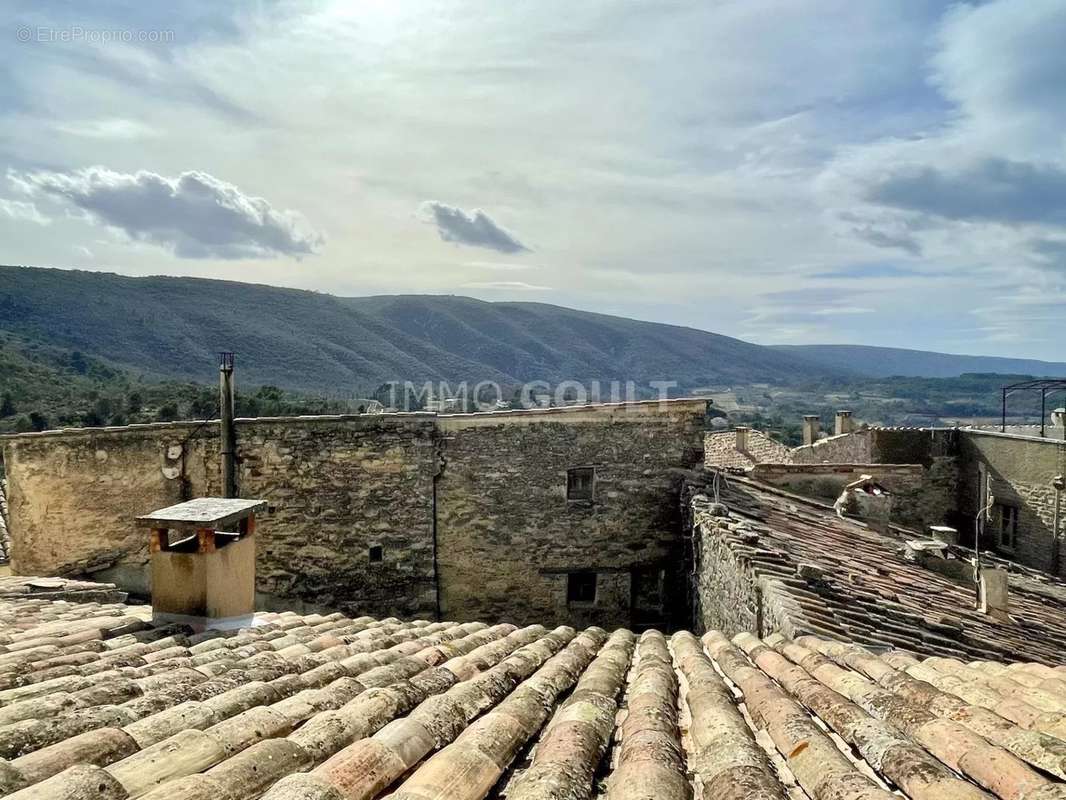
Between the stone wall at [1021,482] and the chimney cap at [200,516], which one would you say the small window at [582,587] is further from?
the stone wall at [1021,482]

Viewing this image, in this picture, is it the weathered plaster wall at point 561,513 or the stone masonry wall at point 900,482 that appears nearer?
the weathered plaster wall at point 561,513

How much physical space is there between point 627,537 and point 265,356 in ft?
220

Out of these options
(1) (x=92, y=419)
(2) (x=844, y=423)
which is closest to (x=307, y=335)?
(1) (x=92, y=419)

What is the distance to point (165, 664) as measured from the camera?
4.48 m

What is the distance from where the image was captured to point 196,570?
6098mm

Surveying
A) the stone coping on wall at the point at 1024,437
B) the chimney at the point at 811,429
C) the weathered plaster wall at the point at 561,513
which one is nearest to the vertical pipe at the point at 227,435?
the weathered plaster wall at the point at 561,513

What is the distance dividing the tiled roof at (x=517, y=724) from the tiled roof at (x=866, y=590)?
4.88 feet

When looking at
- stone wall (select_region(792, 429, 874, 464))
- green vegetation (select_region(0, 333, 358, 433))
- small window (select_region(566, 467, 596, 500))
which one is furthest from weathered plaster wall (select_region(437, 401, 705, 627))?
green vegetation (select_region(0, 333, 358, 433))

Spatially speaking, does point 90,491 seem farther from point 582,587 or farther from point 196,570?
point 582,587

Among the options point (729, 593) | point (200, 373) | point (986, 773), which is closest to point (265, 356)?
point (200, 373)

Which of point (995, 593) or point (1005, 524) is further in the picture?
point (1005, 524)

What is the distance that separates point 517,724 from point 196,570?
4.06 meters

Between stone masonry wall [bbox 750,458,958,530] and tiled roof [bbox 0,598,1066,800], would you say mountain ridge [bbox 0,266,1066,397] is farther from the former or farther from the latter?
tiled roof [bbox 0,598,1066,800]

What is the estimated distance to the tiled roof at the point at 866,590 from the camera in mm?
6105
